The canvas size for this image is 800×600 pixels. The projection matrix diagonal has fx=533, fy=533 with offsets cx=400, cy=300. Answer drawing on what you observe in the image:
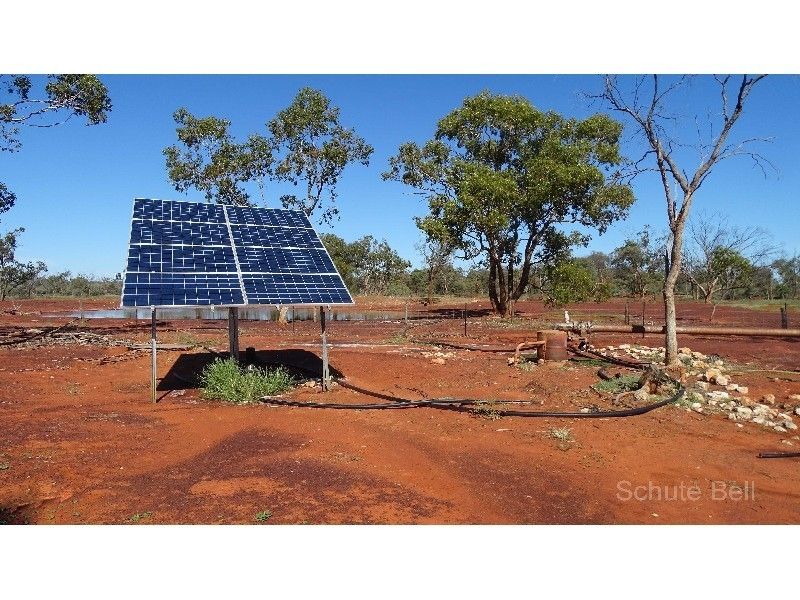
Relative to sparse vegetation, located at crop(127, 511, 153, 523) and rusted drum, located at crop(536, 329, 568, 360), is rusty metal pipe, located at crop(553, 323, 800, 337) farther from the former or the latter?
sparse vegetation, located at crop(127, 511, 153, 523)

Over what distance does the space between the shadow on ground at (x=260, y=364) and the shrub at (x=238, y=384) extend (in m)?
1.32

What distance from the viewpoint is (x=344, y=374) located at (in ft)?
45.3

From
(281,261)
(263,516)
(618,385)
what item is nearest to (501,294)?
(618,385)

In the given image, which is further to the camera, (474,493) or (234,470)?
(234,470)

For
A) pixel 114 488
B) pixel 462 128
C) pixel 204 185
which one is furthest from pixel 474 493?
pixel 204 185

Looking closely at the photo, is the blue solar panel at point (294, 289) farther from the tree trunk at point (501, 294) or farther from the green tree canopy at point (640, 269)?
the green tree canopy at point (640, 269)

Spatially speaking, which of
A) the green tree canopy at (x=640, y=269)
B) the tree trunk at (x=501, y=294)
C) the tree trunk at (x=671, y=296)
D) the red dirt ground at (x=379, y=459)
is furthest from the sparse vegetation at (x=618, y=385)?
the green tree canopy at (x=640, y=269)

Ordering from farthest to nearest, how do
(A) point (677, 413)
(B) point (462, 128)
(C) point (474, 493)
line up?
(B) point (462, 128) → (A) point (677, 413) → (C) point (474, 493)

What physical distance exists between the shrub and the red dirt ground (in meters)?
0.36

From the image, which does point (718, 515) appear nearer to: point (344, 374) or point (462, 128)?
point (344, 374)

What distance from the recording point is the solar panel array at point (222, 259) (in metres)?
10.5

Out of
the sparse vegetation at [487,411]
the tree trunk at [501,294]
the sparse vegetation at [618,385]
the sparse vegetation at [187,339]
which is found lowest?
the sparse vegetation at [487,411]

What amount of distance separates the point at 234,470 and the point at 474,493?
3152 mm

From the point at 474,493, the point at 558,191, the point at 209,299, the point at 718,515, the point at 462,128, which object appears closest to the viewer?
the point at 718,515
